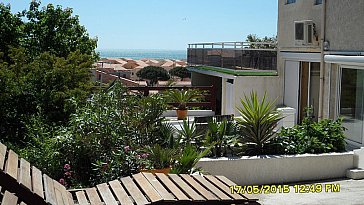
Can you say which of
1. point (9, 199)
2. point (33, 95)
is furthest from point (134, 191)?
point (33, 95)

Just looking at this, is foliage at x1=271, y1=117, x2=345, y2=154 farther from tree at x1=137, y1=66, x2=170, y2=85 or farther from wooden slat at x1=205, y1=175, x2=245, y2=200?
tree at x1=137, y1=66, x2=170, y2=85

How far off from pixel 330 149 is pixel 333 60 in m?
3.40

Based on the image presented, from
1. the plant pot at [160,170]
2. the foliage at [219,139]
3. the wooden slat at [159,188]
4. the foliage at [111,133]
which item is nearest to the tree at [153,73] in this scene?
the foliage at [219,139]

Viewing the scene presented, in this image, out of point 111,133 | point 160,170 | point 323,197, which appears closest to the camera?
point 160,170

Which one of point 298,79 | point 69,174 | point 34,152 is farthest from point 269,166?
point 298,79

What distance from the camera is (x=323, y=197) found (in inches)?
376

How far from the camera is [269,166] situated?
1095cm

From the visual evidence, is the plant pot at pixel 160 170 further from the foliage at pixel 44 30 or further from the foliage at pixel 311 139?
the foliage at pixel 44 30

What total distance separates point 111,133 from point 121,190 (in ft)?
11.1

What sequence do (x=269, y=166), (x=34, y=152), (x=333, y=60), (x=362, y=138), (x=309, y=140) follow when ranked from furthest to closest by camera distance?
(x=333, y=60) → (x=362, y=138) → (x=309, y=140) → (x=269, y=166) → (x=34, y=152)

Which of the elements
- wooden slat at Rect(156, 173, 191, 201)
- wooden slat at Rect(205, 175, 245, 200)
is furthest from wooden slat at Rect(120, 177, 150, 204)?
wooden slat at Rect(205, 175, 245, 200)

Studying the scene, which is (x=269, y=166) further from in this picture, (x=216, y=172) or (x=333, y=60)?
(x=333, y=60)

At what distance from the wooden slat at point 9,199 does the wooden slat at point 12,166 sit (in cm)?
29

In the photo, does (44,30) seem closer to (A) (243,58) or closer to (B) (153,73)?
(A) (243,58)
